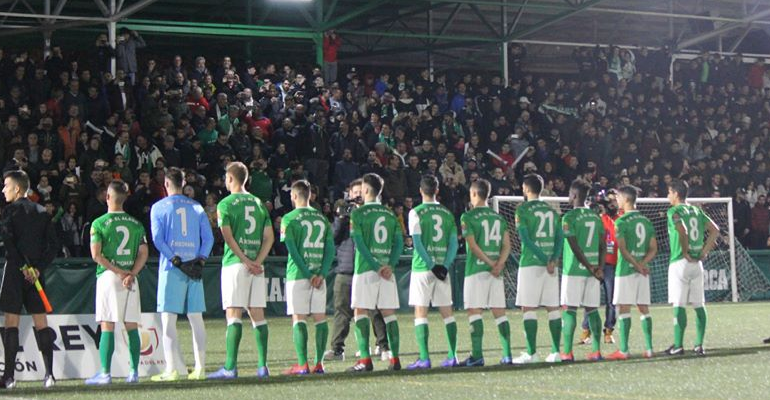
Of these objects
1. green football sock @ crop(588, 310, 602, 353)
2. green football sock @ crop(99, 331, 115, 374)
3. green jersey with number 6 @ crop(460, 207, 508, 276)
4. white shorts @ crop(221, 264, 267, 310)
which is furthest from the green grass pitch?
green jersey with number 6 @ crop(460, 207, 508, 276)

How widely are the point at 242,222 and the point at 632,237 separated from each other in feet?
15.5

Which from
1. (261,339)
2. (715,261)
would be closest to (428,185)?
(261,339)

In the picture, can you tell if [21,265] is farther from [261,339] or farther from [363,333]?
[363,333]

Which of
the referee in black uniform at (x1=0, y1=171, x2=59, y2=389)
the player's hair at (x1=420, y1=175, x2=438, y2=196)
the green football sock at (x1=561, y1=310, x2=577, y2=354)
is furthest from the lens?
the green football sock at (x1=561, y1=310, x2=577, y2=354)

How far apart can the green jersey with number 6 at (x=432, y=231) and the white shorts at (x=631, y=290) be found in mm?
2325

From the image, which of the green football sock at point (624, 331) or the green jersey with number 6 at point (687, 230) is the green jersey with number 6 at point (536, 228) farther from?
the green jersey with number 6 at point (687, 230)

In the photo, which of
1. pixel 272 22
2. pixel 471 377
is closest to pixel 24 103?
pixel 272 22

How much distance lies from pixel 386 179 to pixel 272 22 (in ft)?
32.4

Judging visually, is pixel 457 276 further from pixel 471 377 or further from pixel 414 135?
pixel 471 377

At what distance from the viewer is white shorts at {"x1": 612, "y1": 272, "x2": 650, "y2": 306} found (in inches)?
583

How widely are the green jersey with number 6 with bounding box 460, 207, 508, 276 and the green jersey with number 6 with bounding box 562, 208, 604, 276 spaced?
1.00m

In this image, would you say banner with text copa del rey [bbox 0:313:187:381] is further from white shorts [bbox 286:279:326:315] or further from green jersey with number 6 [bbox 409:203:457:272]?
green jersey with number 6 [bbox 409:203:457:272]

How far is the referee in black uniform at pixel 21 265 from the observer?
1219 centimetres

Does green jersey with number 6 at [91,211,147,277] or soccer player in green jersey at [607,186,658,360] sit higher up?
green jersey with number 6 at [91,211,147,277]
